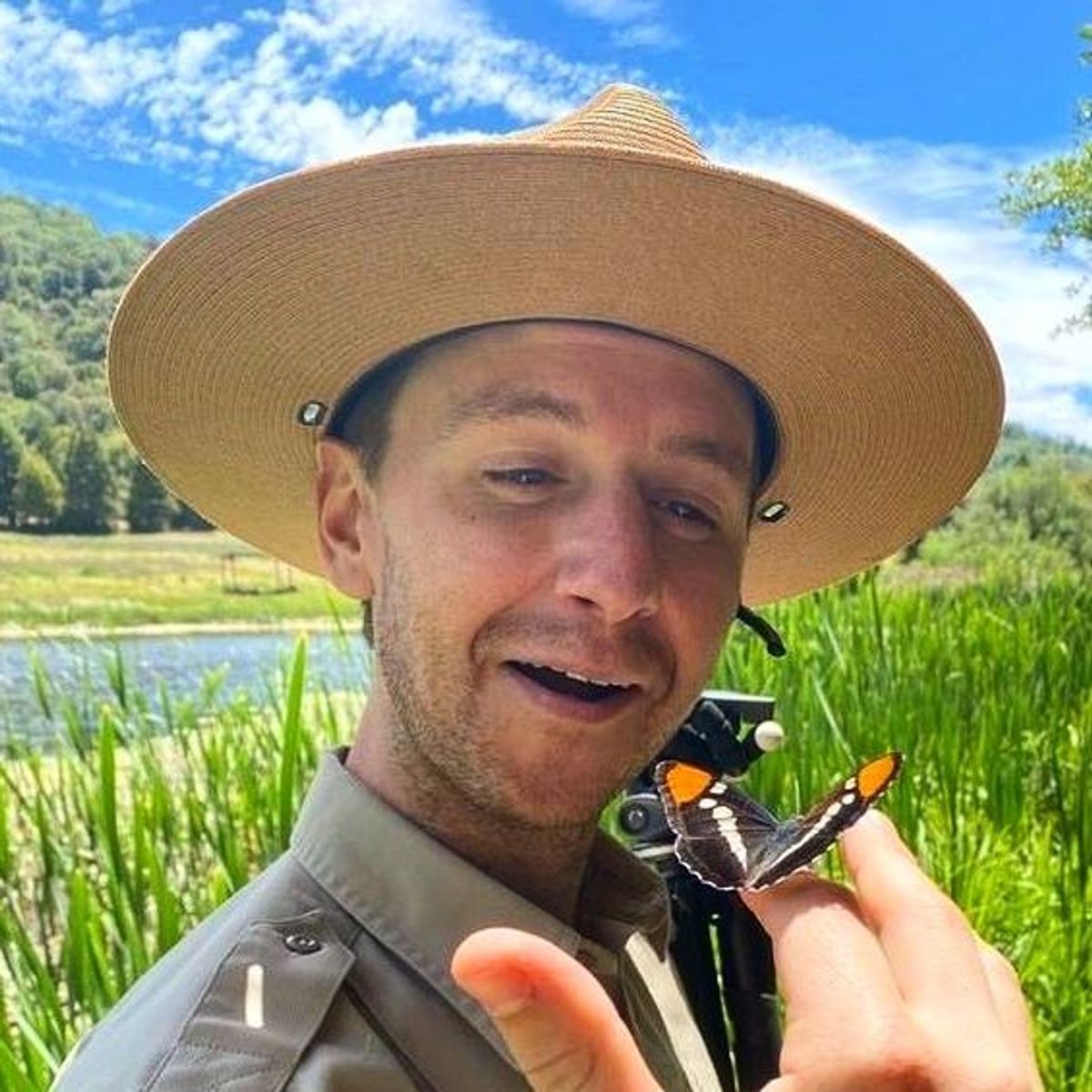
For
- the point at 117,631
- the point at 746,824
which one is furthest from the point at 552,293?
the point at 117,631

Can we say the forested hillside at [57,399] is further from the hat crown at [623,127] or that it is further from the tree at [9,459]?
the hat crown at [623,127]

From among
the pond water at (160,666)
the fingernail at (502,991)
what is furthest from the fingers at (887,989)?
the pond water at (160,666)

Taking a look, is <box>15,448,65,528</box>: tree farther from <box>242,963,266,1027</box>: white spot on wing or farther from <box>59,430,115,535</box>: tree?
<box>242,963,266,1027</box>: white spot on wing

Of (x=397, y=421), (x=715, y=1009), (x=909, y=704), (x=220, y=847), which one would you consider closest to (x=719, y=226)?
(x=397, y=421)

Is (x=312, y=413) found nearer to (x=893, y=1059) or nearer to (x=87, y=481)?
(x=893, y=1059)

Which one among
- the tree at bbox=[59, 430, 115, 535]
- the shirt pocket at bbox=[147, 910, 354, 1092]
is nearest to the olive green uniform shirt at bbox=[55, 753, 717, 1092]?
the shirt pocket at bbox=[147, 910, 354, 1092]
